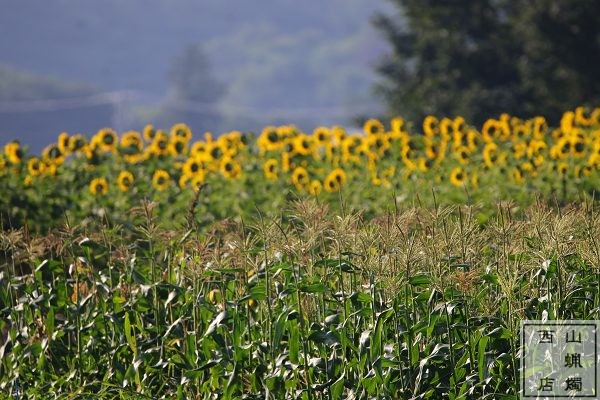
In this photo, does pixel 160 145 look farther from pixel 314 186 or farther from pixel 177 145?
pixel 314 186

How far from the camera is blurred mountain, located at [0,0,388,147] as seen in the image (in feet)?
523

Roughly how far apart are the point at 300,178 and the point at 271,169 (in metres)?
0.38

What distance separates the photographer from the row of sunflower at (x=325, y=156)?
10.2m

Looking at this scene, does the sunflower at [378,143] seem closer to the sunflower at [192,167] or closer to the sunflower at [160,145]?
the sunflower at [192,167]

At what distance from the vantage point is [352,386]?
4.33 meters

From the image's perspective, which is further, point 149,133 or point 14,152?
point 149,133

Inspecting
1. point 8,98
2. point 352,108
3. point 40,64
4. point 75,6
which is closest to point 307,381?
point 8,98

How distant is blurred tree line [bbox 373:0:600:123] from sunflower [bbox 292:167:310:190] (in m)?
12.3

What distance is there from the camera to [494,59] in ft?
76.7

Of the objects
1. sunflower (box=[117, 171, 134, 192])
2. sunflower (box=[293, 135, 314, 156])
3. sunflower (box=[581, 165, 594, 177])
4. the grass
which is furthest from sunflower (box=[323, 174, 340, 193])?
the grass

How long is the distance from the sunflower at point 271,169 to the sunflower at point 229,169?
308mm

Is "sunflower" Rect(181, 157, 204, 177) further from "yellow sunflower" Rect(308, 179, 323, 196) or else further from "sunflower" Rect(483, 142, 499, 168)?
"sunflower" Rect(483, 142, 499, 168)

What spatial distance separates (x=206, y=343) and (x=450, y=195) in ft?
15.9

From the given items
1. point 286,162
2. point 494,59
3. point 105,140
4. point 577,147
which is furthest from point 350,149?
point 494,59
